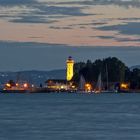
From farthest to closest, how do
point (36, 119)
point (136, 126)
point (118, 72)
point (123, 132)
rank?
1. point (118, 72)
2. point (36, 119)
3. point (136, 126)
4. point (123, 132)

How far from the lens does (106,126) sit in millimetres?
64125

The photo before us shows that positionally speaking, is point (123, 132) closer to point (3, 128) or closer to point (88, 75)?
point (3, 128)

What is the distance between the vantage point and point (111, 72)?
18550cm

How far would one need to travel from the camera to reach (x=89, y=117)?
76688mm

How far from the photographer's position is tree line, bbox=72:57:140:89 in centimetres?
18488

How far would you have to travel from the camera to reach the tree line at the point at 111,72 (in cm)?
18488

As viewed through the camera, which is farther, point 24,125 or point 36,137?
point 24,125

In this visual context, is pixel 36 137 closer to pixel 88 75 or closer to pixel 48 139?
pixel 48 139

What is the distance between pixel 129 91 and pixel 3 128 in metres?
132

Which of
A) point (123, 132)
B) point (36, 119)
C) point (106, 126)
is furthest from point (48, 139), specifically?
point (36, 119)

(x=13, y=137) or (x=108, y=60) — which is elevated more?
(x=108, y=60)

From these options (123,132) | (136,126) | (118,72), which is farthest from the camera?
(118,72)

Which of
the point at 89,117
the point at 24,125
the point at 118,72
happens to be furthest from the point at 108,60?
the point at 24,125

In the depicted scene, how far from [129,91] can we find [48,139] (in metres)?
139
